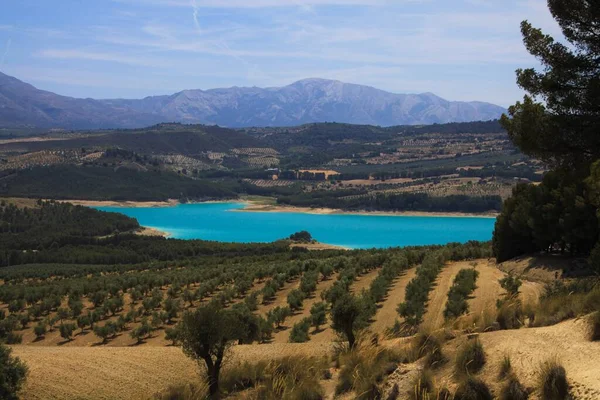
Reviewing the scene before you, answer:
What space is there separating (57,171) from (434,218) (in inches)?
3357

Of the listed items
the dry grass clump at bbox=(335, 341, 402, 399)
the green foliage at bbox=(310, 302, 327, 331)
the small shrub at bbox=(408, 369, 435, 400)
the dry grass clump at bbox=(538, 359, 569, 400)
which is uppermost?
the dry grass clump at bbox=(538, 359, 569, 400)

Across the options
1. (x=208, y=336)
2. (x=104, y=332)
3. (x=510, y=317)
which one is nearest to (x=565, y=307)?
(x=510, y=317)

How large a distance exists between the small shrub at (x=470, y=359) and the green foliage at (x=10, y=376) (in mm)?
7219

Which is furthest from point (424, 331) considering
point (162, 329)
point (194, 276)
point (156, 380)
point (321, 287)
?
point (194, 276)

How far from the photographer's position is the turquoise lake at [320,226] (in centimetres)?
9200

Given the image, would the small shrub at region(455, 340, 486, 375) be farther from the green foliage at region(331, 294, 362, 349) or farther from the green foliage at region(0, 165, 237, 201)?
the green foliage at region(0, 165, 237, 201)

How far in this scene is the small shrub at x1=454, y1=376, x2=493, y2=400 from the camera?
8172 millimetres

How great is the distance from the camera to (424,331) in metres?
10.7

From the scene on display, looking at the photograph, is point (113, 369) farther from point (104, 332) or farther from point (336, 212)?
point (336, 212)

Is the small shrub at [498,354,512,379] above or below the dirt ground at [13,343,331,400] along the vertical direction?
above

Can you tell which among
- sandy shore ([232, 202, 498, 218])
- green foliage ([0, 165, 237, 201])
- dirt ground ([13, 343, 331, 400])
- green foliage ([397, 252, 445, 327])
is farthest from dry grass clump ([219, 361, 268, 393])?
green foliage ([0, 165, 237, 201])

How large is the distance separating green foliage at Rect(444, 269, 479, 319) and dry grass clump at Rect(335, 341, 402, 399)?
580 cm

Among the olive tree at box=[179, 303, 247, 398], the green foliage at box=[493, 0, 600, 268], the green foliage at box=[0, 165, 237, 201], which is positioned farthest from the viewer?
the green foliage at box=[0, 165, 237, 201]

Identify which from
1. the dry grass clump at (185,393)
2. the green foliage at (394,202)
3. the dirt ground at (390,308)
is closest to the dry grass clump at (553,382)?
the dry grass clump at (185,393)
